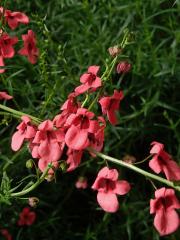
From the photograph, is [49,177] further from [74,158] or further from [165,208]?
[165,208]

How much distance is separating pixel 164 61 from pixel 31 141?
839mm

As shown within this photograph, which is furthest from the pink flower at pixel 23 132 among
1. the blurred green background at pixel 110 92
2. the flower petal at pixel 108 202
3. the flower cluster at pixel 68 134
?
the blurred green background at pixel 110 92

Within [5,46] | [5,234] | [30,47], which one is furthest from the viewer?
[5,234]

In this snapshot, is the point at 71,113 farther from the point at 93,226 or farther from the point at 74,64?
the point at 93,226


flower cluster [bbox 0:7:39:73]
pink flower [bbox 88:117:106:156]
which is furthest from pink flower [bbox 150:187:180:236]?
flower cluster [bbox 0:7:39:73]

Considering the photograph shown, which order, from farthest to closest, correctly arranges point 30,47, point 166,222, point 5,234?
point 5,234
point 30,47
point 166,222

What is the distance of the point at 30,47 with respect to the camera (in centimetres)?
174

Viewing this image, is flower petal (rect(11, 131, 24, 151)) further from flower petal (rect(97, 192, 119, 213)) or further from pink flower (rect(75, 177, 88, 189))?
pink flower (rect(75, 177, 88, 189))

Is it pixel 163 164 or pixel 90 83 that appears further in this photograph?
pixel 90 83

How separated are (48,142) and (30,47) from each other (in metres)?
0.54

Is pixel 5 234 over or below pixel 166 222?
below

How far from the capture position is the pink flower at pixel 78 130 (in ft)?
4.10

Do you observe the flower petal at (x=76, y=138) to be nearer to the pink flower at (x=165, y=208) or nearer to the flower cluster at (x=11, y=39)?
the pink flower at (x=165, y=208)

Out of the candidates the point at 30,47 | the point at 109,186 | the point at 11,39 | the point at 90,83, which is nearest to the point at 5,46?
the point at 11,39
